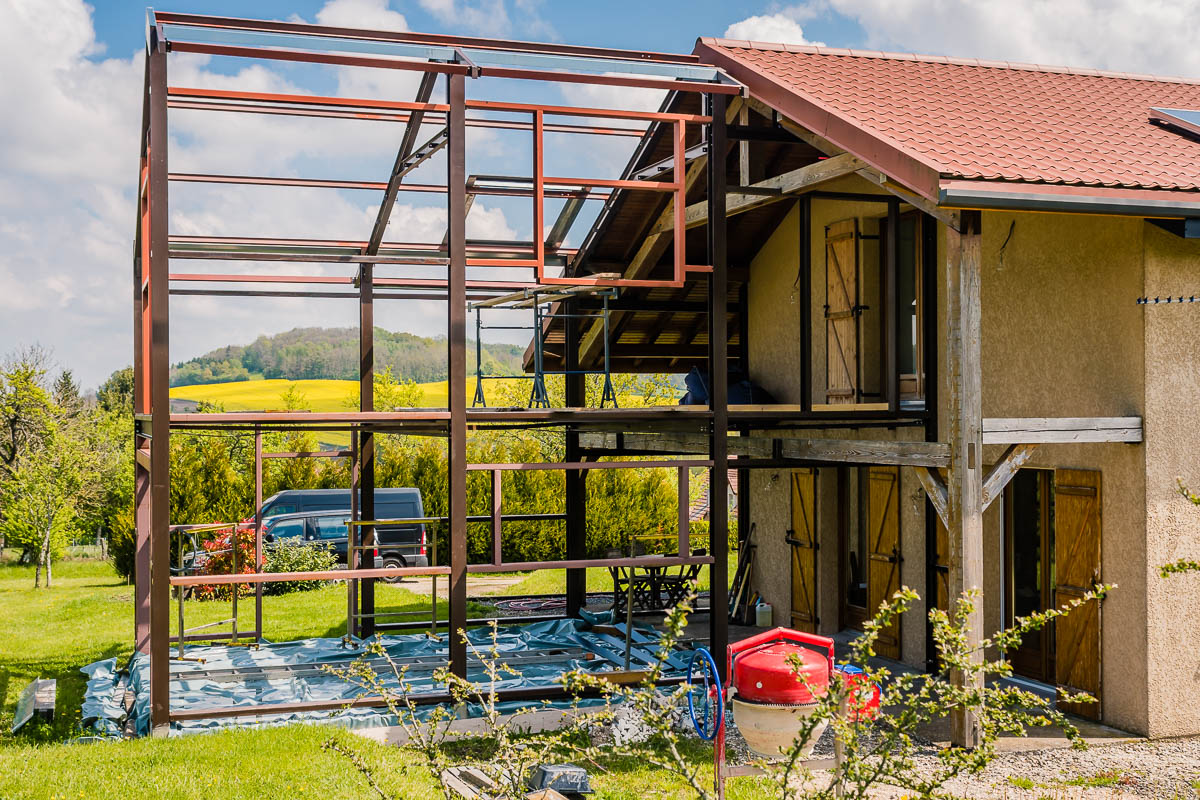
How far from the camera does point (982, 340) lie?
403 inches

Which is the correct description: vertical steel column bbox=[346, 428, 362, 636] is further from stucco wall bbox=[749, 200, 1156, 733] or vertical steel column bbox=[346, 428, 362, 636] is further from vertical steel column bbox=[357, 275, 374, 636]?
stucco wall bbox=[749, 200, 1156, 733]

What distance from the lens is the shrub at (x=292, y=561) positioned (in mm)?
19906

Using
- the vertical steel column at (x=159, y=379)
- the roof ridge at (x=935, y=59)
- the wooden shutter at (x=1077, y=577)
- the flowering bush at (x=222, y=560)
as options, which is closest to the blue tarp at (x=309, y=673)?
the vertical steel column at (x=159, y=379)

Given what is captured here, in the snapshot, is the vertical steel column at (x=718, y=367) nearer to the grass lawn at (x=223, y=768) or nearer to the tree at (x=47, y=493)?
the grass lawn at (x=223, y=768)

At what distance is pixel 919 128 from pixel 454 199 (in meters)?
3.98

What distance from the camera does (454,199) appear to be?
8945 millimetres

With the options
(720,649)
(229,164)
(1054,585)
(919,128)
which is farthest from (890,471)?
(229,164)

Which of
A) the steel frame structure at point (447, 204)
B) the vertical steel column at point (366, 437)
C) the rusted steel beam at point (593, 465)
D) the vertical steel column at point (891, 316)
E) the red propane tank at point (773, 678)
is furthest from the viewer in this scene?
the vertical steel column at point (366, 437)

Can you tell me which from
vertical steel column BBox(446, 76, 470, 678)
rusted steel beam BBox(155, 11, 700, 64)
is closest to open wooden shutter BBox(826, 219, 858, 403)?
rusted steel beam BBox(155, 11, 700, 64)

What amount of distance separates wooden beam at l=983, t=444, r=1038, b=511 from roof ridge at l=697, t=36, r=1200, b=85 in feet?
17.2

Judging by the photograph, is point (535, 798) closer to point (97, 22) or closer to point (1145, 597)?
point (1145, 597)

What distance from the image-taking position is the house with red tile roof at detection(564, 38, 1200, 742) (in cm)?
845

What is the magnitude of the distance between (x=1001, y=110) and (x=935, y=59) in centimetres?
256

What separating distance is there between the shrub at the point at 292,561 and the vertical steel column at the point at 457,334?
1143 cm
